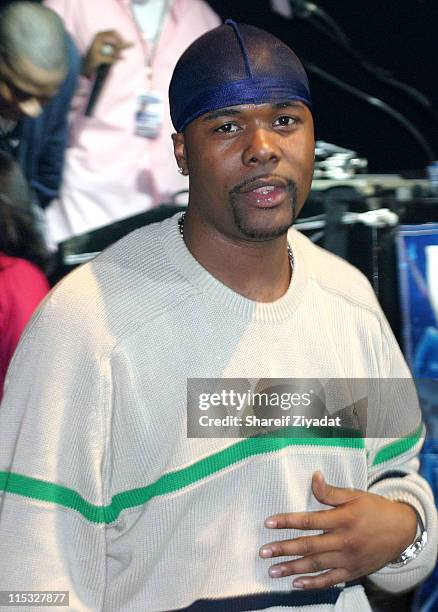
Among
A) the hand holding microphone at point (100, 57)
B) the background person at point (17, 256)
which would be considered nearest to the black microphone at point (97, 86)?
the hand holding microphone at point (100, 57)

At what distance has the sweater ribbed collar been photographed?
134 centimetres

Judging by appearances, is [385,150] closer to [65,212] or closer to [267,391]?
[65,212]

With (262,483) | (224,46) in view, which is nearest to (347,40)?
(224,46)

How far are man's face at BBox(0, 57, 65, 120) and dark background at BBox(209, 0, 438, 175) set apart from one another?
23.7 inches

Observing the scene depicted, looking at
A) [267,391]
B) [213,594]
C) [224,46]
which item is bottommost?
[213,594]

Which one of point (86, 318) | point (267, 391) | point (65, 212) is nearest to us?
point (86, 318)

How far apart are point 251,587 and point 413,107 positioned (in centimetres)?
136

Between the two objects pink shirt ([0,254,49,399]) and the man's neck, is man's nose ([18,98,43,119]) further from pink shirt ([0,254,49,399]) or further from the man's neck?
the man's neck

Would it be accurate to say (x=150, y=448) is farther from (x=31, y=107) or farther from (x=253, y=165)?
(x=31, y=107)

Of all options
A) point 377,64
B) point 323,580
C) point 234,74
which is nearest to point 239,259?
point 234,74

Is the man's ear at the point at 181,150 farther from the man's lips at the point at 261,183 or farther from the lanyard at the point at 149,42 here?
the lanyard at the point at 149,42

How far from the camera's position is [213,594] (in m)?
1.25

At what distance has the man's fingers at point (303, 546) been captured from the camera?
1.26 meters

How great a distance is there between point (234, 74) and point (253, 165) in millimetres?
141
